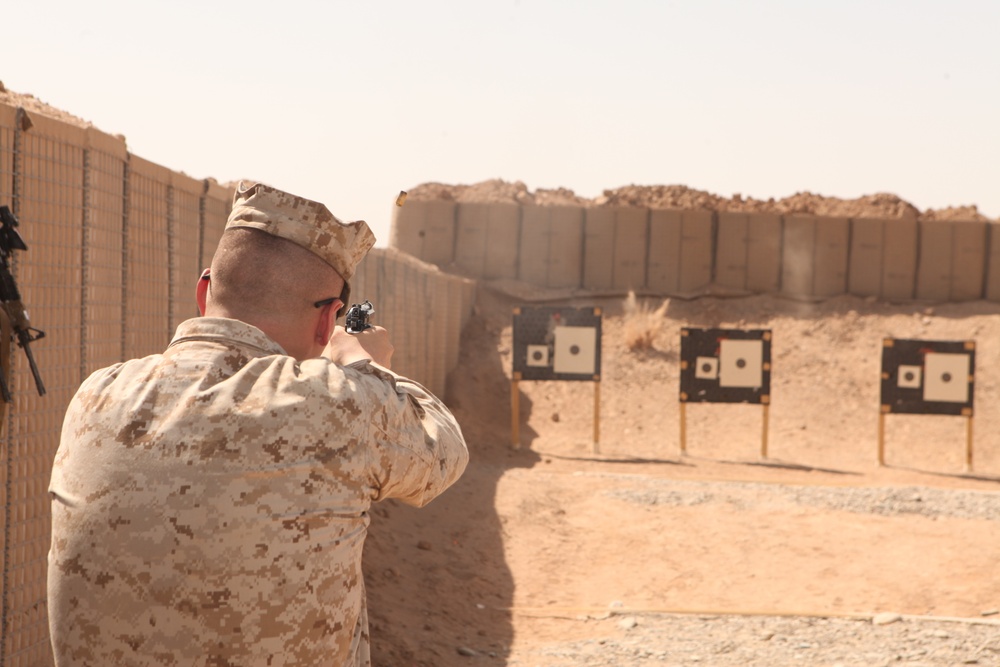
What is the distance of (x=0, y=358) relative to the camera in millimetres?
2350

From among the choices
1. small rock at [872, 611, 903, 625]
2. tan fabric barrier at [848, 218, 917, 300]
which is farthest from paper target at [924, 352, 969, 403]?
small rock at [872, 611, 903, 625]

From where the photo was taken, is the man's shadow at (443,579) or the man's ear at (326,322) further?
the man's shadow at (443,579)

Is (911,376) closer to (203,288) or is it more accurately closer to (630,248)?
(630,248)

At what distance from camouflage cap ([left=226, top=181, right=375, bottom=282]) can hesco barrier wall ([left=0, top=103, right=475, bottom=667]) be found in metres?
1.00

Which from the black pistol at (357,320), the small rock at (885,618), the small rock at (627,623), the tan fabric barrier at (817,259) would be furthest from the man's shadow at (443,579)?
the tan fabric barrier at (817,259)

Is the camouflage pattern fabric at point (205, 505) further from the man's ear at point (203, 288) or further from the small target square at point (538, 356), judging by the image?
the small target square at point (538, 356)

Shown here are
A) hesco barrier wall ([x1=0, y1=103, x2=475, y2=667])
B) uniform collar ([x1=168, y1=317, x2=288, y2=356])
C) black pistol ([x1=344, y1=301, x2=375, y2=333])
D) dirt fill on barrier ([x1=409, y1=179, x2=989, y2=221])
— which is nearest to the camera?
uniform collar ([x1=168, y1=317, x2=288, y2=356])

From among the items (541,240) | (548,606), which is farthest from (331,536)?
(541,240)

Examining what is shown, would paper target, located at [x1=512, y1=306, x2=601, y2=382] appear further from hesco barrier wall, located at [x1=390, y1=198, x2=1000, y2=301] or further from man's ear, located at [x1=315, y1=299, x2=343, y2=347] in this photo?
man's ear, located at [x1=315, y1=299, x2=343, y2=347]

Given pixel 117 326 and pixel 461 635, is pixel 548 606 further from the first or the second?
pixel 117 326

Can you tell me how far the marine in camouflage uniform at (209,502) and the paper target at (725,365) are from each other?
1010cm

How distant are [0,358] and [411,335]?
25.5 feet

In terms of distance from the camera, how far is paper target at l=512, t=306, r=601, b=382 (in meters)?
11.8

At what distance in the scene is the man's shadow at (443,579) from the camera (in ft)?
15.9
